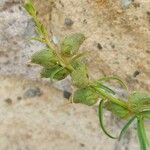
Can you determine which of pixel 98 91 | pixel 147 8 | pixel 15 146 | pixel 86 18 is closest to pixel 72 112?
pixel 15 146

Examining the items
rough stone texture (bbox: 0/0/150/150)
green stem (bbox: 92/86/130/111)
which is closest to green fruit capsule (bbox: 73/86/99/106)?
green stem (bbox: 92/86/130/111)

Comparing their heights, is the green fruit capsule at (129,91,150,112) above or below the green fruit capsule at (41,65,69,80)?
below

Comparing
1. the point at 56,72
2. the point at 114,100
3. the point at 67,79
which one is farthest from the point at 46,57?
the point at 67,79

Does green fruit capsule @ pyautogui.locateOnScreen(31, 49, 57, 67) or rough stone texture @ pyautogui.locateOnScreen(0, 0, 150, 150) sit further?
rough stone texture @ pyautogui.locateOnScreen(0, 0, 150, 150)

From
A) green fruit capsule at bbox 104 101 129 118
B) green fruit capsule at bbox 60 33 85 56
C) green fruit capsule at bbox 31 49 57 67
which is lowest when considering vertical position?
green fruit capsule at bbox 104 101 129 118

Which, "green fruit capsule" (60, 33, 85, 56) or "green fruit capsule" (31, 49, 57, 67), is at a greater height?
"green fruit capsule" (60, 33, 85, 56)

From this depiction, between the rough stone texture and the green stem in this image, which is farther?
the rough stone texture

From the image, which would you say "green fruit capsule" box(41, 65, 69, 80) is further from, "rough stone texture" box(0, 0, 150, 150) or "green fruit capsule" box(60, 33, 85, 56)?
"rough stone texture" box(0, 0, 150, 150)

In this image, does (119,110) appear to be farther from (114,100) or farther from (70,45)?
(70,45)
